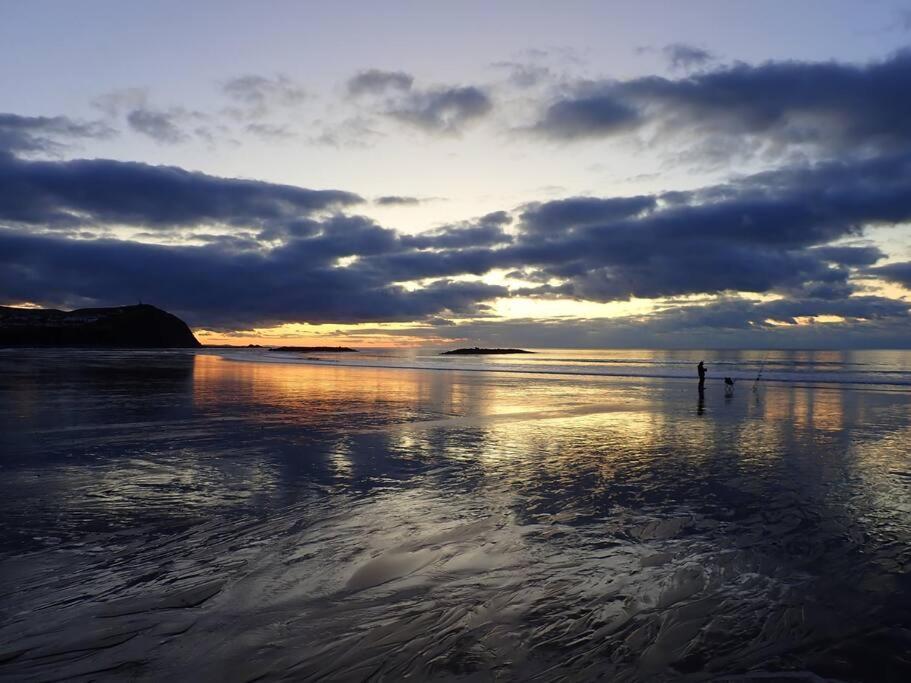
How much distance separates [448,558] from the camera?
23.3 ft

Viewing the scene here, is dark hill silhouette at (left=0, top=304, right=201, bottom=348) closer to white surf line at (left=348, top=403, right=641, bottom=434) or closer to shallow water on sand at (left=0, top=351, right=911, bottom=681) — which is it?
white surf line at (left=348, top=403, right=641, bottom=434)

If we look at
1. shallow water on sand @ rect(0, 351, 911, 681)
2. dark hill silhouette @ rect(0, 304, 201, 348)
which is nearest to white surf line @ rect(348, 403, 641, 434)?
shallow water on sand @ rect(0, 351, 911, 681)

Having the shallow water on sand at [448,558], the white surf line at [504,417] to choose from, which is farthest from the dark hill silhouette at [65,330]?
the shallow water on sand at [448,558]

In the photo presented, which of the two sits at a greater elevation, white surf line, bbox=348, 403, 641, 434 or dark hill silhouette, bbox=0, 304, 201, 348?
dark hill silhouette, bbox=0, 304, 201, 348

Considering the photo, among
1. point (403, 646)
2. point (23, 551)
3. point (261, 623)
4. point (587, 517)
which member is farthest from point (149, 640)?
point (587, 517)

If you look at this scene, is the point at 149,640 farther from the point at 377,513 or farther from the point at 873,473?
the point at 873,473

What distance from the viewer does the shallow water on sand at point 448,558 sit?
16.2ft

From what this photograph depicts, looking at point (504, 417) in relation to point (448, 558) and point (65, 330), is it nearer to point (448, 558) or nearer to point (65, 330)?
point (448, 558)

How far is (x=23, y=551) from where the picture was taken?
278 inches

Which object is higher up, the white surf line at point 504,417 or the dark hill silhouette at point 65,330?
the dark hill silhouette at point 65,330

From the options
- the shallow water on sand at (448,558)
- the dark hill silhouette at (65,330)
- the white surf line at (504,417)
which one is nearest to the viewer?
the shallow water on sand at (448,558)

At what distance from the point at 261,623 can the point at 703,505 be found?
7.63 metres

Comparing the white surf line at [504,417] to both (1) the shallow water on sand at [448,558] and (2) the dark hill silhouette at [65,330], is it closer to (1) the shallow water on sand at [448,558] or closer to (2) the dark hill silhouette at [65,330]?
(1) the shallow water on sand at [448,558]

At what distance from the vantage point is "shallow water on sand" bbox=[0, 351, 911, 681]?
4930mm
